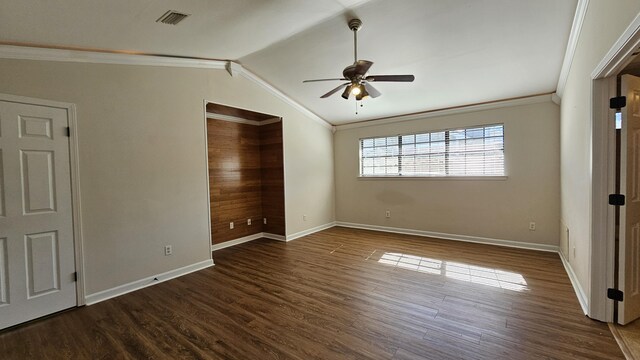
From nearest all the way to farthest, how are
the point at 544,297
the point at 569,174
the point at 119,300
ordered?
the point at 544,297, the point at 119,300, the point at 569,174

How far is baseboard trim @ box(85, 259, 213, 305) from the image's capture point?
2.83 m

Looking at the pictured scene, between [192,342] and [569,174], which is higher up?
[569,174]

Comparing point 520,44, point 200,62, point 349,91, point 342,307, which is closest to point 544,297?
point 342,307

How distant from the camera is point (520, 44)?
2.97 m

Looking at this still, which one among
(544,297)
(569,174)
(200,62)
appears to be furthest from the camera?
(200,62)

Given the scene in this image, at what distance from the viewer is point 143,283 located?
3.18 meters

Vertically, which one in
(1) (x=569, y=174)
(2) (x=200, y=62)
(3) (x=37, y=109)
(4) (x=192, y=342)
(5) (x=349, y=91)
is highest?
(2) (x=200, y=62)

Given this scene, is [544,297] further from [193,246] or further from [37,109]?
[37,109]

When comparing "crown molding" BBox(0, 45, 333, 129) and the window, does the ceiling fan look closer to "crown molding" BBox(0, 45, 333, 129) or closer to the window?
"crown molding" BBox(0, 45, 333, 129)

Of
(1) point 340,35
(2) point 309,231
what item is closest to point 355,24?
(1) point 340,35

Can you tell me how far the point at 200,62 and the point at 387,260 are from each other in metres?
3.91

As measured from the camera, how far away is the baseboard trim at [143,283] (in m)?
2.83

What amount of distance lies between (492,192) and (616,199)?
2.52 meters

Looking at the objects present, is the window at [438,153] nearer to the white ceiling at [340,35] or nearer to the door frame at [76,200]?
the white ceiling at [340,35]
